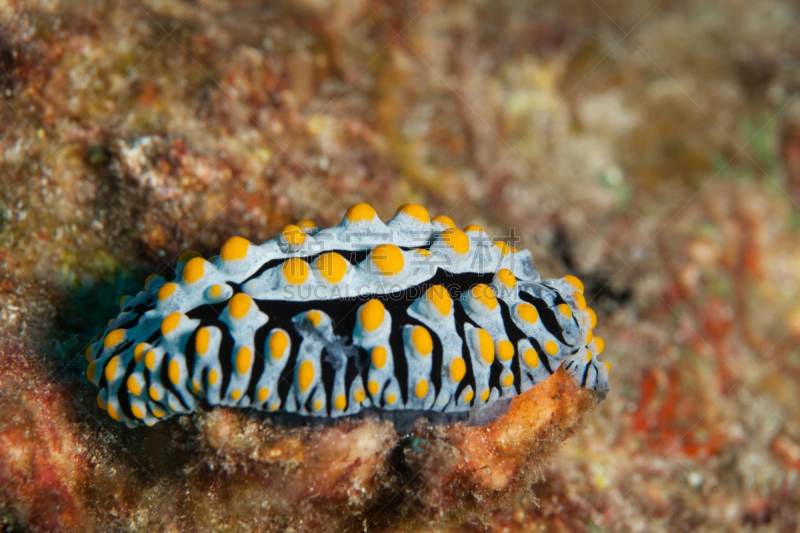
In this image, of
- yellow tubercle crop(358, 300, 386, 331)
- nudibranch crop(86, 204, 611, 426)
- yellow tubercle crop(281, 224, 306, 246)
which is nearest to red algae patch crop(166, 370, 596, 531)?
nudibranch crop(86, 204, 611, 426)

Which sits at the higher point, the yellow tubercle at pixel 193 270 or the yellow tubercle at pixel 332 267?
the yellow tubercle at pixel 332 267

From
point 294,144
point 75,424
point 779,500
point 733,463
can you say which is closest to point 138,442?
point 75,424

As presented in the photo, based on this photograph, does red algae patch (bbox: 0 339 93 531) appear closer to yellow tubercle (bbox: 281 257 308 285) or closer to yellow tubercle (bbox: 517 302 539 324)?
yellow tubercle (bbox: 281 257 308 285)

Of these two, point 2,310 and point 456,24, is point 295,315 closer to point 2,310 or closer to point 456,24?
point 2,310

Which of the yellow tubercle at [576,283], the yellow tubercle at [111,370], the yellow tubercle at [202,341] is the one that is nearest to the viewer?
the yellow tubercle at [202,341]

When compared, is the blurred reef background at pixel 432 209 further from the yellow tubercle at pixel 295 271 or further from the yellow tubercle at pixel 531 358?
the yellow tubercle at pixel 295 271

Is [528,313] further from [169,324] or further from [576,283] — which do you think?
[169,324]

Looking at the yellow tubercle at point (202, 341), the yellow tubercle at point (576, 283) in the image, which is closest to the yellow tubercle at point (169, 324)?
the yellow tubercle at point (202, 341)

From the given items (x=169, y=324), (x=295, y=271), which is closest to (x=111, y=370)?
(x=169, y=324)
